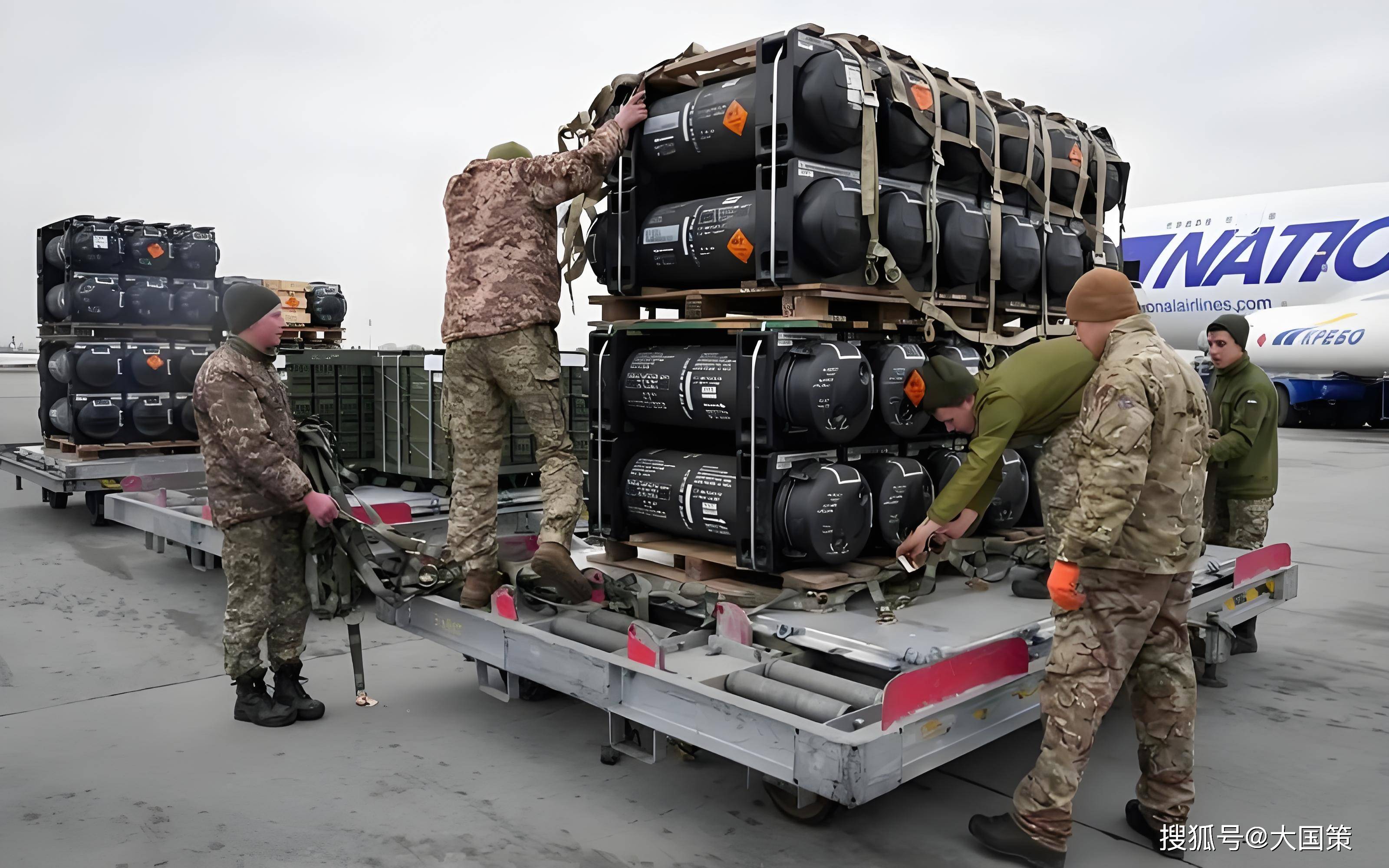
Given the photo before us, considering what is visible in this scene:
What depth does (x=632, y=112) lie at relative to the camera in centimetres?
473

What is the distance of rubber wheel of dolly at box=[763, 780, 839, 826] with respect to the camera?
11.7 feet

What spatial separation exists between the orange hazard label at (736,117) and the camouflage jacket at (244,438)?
2.37 meters

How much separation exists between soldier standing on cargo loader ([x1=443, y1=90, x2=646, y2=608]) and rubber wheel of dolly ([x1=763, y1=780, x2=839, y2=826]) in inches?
55.6

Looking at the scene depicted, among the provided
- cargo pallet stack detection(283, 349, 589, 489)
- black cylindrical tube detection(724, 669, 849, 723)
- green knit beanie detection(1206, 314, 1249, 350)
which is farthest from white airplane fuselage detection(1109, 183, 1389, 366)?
black cylindrical tube detection(724, 669, 849, 723)

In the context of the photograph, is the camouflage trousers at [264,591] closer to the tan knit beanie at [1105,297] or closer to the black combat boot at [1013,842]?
the black combat boot at [1013,842]

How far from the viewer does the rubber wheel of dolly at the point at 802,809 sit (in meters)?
3.56

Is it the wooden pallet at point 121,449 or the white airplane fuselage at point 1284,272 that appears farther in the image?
the white airplane fuselage at point 1284,272

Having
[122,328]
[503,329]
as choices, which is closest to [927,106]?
[503,329]

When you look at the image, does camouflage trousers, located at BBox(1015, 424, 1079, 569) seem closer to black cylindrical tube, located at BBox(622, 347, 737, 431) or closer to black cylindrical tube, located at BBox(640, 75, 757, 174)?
black cylindrical tube, located at BBox(622, 347, 737, 431)

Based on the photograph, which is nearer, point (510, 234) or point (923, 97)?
point (923, 97)

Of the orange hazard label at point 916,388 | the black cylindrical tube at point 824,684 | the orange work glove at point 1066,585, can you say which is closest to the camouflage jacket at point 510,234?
the orange hazard label at point 916,388

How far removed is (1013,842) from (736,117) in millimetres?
2956

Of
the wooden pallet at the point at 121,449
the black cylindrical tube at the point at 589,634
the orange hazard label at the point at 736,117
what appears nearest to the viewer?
the black cylindrical tube at the point at 589,634

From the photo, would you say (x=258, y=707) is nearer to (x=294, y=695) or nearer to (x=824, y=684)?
(x=294, y=695)
